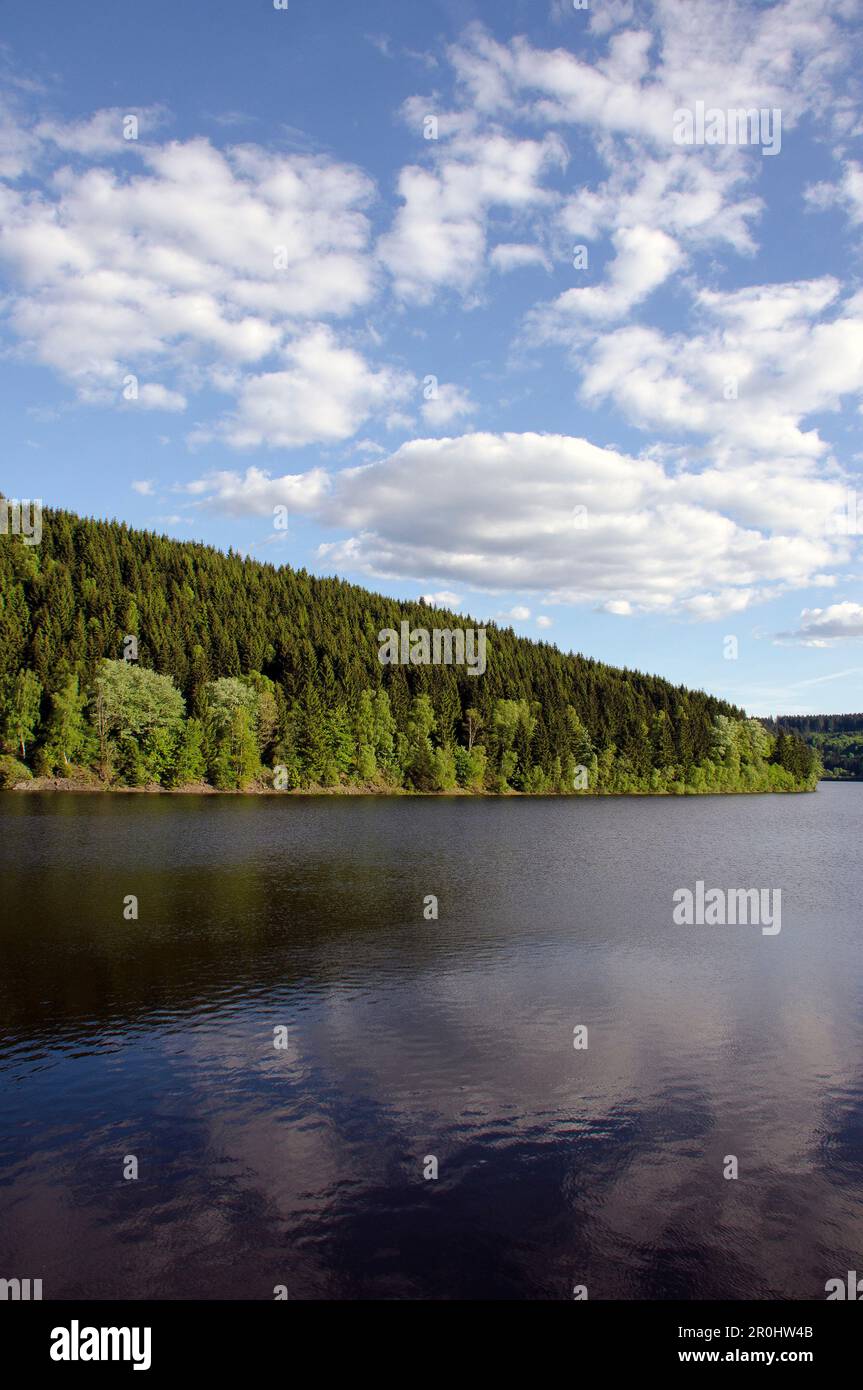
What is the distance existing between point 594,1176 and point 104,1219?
922 centimetres

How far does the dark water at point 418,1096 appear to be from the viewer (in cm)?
1262

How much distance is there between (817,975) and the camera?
30.1 m

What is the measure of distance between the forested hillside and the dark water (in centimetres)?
10153

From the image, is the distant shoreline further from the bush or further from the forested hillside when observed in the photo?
the forested hillside

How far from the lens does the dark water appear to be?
12.6m

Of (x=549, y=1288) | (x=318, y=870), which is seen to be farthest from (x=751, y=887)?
(x=549, y=1288)

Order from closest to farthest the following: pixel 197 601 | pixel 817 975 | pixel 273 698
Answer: pixel 817 975 < pixel 273 698 < pixel 197 601

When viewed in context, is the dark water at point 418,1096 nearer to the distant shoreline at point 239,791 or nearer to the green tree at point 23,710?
the distant shoreline at point 239,791

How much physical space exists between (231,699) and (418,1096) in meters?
136

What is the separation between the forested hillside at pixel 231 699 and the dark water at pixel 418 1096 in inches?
3997

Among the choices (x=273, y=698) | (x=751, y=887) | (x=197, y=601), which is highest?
(x=197, y=601)

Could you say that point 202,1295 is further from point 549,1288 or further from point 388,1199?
point 549,1288

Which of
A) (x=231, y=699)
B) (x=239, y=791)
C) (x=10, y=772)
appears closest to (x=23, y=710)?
(x=10, y=772)
